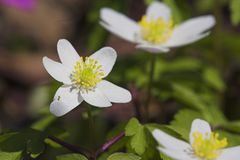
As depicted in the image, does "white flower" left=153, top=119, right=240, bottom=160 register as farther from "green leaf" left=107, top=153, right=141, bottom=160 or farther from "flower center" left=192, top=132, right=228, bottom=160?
"green leaf" left=107, top=153, right=141, bottom=160

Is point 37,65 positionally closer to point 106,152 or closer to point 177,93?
point 177,93

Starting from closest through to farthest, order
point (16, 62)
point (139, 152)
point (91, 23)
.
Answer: point (139, 152)
point (91, 23)
point (16, 62)

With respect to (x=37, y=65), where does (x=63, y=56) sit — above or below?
above

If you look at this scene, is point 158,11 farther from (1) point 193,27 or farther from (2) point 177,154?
(2) point 177,154

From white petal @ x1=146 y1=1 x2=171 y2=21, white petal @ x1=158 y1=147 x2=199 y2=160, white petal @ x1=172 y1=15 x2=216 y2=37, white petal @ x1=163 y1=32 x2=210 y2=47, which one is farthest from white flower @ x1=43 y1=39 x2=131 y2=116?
white petal @ x1=146 y1=1 x2=171 y2=21

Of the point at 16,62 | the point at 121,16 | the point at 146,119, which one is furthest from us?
the point at 16,62

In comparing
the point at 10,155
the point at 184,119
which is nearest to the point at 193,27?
the point at 184,119

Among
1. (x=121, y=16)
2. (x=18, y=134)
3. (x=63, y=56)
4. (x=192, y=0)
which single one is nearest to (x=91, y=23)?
(x=121, y=16)
